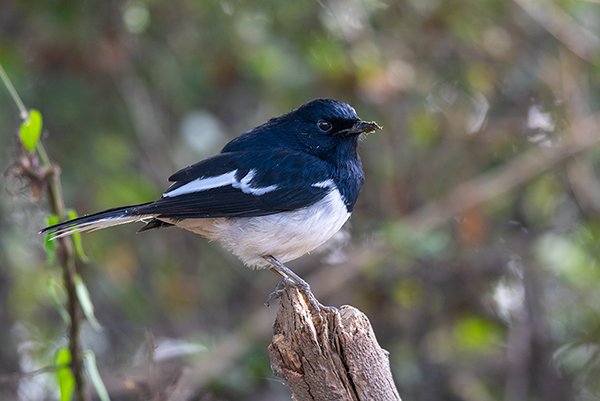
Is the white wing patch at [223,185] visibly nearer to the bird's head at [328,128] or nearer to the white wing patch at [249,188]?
the white wing patch at [249,188]

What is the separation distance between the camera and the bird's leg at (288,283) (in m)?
3.51

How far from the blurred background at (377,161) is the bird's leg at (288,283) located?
177 centimetres

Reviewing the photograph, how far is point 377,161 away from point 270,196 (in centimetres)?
230

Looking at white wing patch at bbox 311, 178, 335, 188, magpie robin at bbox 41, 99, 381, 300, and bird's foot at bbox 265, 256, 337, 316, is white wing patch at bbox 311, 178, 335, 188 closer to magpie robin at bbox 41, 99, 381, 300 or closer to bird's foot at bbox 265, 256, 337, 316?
magpie robin at bbox 41, 99, 381, 300

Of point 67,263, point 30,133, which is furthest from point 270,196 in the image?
point 30,133

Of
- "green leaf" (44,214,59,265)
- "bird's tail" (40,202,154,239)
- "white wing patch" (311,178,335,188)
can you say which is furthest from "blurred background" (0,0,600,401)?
"green leaf" (44,214,59,265)

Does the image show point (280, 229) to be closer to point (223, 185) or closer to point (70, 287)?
point (223, 185)

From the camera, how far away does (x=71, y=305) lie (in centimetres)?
360

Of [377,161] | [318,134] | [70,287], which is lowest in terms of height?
[377,161]

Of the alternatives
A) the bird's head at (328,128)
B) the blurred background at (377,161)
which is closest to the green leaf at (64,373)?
the bird's head at (328,128)

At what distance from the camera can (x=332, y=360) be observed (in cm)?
309

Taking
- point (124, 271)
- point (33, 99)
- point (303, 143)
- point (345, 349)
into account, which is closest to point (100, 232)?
point (124, 271)

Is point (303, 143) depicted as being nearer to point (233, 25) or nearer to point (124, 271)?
point (233, 25)

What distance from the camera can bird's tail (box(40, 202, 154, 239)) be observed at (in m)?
3.49
